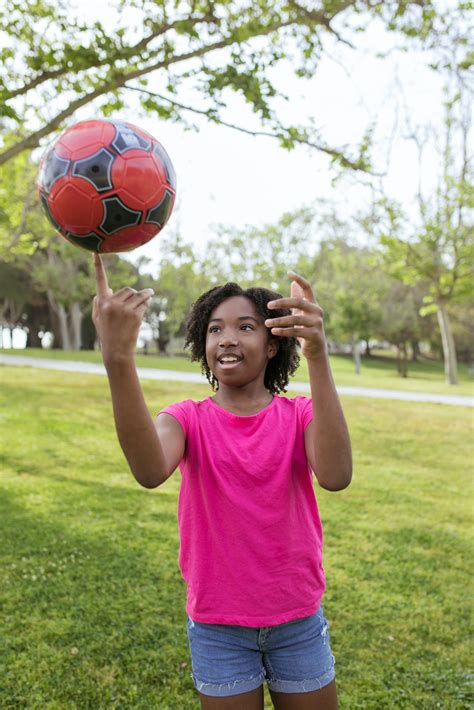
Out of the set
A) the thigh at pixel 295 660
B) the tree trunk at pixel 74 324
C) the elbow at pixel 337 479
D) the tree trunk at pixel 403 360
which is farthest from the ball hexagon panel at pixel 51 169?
the tree trunk at pixel 403 360

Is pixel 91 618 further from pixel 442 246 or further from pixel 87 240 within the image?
pixel 442 246

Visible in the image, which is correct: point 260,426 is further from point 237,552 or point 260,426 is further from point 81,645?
point 81,645

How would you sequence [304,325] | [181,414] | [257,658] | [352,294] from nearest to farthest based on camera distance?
1. [304,325]
2. [257,658]
3. [181,414]
4. [352,294]

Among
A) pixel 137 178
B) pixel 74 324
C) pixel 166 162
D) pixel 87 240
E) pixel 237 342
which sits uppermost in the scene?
pixel 74 324

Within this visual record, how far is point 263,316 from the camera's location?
2.16m

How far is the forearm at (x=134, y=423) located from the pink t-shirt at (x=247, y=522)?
0.29 m

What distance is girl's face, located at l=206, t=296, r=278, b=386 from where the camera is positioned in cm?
207

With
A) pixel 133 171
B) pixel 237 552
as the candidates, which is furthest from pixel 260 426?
pixel 133 171

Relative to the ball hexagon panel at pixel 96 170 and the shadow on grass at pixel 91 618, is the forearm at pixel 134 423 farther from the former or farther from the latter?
the shadow on grass at pixel 91 618

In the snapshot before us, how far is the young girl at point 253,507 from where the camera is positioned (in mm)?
1800

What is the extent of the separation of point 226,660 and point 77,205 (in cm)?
157

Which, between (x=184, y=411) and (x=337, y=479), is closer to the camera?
(x=337, y=479)

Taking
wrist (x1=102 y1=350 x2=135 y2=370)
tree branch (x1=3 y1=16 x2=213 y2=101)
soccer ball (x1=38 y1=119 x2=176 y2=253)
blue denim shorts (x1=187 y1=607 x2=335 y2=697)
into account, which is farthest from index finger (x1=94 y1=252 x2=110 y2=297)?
tree branch (x1=3 y1=16 x2=213 y2=101)

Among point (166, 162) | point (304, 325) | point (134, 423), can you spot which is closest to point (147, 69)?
point (166, 162)
